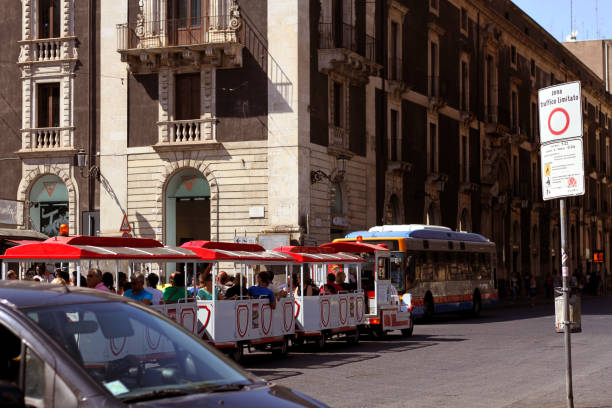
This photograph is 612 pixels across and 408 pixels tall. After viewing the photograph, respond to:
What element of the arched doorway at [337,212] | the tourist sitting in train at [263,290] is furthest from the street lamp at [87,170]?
the tourist sitting in train at [263,290]

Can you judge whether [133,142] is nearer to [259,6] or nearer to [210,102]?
[210,102]

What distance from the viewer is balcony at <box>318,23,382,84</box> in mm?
38594

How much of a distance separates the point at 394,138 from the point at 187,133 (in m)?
10.8

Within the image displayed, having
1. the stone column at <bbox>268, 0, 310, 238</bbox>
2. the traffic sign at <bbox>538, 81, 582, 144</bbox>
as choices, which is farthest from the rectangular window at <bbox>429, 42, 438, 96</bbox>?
the traffic sign at <bbox>538, 81, 582, 144</bbox>

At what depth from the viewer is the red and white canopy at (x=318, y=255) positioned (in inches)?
912

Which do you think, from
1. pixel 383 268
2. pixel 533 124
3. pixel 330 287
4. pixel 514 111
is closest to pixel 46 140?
pixel 383 268

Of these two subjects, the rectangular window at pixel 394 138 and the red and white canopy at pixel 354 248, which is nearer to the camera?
the red and white canopy at pixel 354 248

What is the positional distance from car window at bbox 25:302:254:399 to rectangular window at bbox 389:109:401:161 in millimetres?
39047

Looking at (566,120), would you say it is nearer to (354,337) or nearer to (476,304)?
(354,337)

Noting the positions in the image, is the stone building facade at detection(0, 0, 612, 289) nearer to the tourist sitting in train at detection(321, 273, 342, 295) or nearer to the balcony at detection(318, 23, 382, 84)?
the balcony at detection(318, 23, 382, 84)

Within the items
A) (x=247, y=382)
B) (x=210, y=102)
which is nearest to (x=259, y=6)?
(x=210, y=102)

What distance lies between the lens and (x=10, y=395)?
15.1 feet

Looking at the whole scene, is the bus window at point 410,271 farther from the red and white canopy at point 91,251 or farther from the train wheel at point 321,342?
the red and white canopy at point 91,251

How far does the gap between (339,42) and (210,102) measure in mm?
5626
